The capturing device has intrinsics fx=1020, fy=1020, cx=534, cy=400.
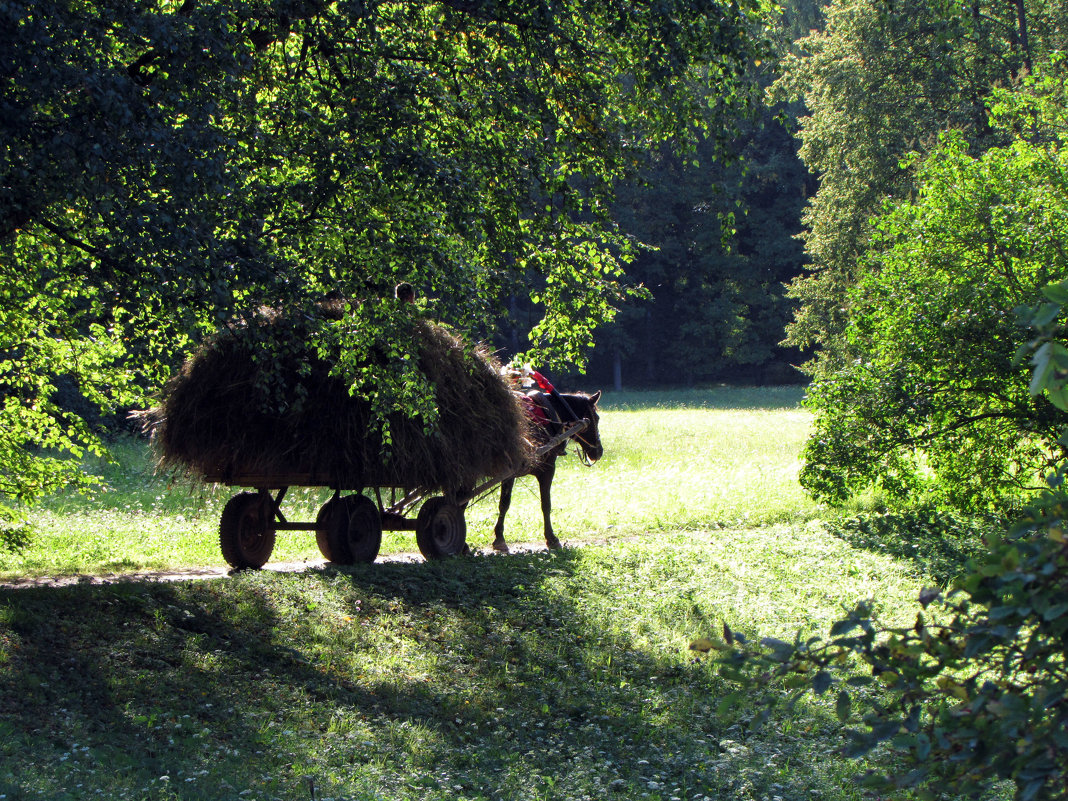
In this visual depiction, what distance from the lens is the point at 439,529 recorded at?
1285 centimetres

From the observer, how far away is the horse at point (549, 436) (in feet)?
47.3

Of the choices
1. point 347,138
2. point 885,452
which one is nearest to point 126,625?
point 347,138

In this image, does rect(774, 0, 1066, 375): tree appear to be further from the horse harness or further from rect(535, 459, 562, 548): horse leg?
rect(535, 459, 562, 548): horse leg

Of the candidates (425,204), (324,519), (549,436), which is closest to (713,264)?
(549,436)

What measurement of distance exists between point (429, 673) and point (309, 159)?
178 inches

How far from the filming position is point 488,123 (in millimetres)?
9797

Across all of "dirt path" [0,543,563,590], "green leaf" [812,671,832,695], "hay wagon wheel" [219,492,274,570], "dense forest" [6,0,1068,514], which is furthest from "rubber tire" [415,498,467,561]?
"green leaf" [812,671,832,695]

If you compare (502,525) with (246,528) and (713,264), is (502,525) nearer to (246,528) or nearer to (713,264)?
(246,528)

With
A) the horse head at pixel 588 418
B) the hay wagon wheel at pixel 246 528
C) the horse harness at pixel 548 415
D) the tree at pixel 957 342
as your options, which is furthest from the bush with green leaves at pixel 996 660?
the tree at pixel 957 342

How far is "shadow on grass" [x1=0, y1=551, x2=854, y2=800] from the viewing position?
655cm

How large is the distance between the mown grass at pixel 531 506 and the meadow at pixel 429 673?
18cm

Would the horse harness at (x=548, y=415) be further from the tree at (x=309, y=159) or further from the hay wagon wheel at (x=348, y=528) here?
the tree at (x=309, y=159)

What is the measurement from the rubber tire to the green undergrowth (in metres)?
0.53

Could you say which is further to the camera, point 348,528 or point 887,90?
point 887,90
